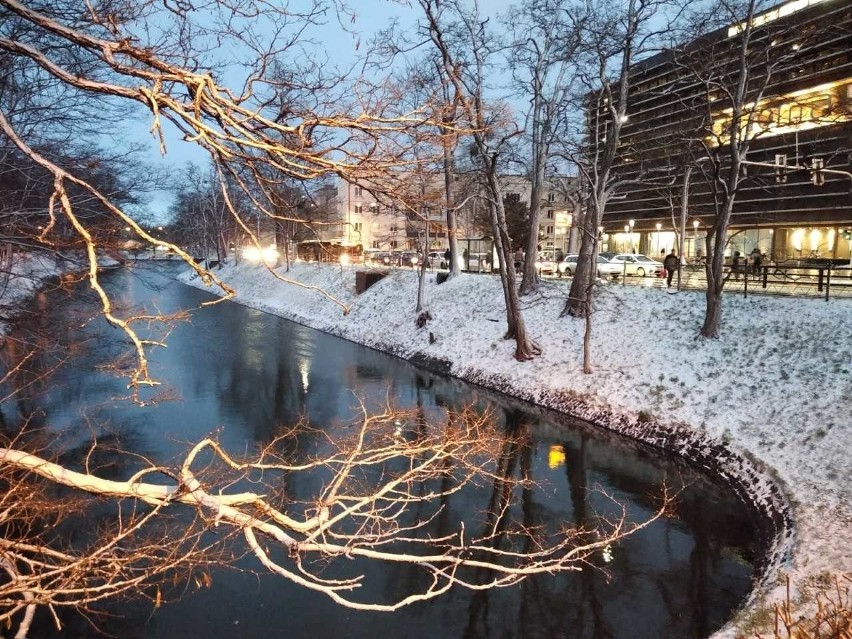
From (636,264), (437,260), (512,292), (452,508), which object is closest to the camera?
(452,508)

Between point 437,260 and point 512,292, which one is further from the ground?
point 437,260

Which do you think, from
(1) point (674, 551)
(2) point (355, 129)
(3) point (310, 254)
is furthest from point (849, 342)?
(3) point (310, 254)

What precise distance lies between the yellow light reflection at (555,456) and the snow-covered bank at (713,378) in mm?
2352

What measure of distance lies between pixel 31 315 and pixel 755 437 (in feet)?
49.9

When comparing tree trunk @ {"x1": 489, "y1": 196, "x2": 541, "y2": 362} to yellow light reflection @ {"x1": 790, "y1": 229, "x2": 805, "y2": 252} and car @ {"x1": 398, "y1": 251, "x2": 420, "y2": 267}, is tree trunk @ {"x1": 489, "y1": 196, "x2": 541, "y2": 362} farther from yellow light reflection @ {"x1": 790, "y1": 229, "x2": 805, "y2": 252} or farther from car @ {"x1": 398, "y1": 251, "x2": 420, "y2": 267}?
yellow light reflection @ {"x1": 790, "y1": 229, "x2": 805, "y2": 252}

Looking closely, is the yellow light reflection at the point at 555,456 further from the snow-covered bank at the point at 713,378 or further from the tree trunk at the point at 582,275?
the tree trunk at the point at 582,275

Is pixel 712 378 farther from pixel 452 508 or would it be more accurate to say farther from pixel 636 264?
pixel 636 264

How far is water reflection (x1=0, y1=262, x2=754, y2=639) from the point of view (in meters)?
7.92

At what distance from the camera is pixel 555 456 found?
13.9 metres

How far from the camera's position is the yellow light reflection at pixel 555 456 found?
13.4 metres

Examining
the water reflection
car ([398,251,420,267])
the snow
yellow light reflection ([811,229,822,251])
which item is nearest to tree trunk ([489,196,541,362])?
the snow

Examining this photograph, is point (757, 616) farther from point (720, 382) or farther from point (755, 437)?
point (720, 382)

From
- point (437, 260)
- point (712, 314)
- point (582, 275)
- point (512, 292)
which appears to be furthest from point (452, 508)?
point (437, 260)

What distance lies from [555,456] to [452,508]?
3.94m
